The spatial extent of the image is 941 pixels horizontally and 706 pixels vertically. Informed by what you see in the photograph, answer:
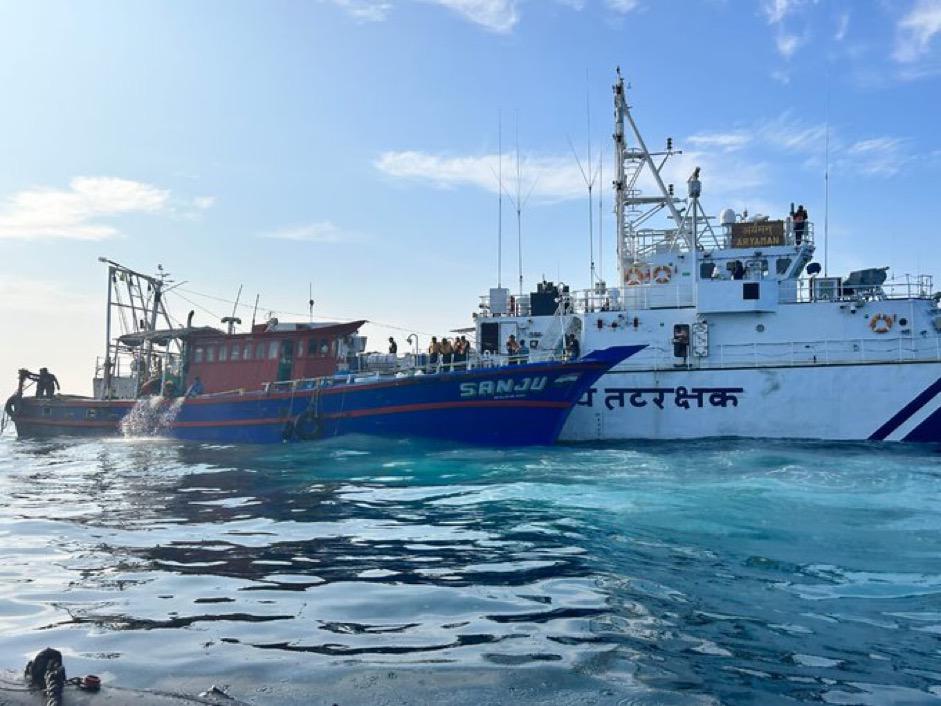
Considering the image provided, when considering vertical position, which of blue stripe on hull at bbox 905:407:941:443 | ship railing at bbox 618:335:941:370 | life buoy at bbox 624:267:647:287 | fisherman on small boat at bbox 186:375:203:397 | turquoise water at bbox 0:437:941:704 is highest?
life buoy at bbox 624:267:647:287

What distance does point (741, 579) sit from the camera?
22.6ft

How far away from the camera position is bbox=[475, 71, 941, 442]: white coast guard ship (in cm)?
2131

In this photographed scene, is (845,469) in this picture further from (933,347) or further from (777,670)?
(777,670)

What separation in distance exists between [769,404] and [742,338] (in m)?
2.35

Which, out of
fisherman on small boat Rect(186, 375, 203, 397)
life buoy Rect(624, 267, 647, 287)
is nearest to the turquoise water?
life buoy Rect(624, 267, 647, 287)

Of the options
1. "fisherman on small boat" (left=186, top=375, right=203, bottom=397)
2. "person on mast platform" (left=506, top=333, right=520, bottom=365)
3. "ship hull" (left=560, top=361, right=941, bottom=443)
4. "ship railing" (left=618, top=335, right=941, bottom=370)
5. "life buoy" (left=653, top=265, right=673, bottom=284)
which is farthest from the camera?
"fisherman on small boat" (left=186, top=375, right=203, bottom=397)

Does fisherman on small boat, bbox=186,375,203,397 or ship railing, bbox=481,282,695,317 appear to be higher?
ship railing, bbox=481,282,695,317

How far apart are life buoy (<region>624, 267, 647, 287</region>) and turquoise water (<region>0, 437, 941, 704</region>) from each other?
37.8ft

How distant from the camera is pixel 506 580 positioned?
22.4ft

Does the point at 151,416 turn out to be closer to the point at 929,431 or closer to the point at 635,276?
the point at 635,276

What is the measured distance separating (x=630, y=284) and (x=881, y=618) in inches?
795

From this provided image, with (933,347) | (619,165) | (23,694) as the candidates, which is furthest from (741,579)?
(619,165)

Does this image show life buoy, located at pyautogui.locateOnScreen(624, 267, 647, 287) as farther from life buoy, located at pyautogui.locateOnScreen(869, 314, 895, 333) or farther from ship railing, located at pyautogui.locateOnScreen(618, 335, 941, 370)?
life buoy, located at pyautogui.locateOnScreen(869, 314, 895, 333)

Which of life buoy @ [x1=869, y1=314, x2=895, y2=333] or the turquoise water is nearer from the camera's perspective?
the turquoise water
